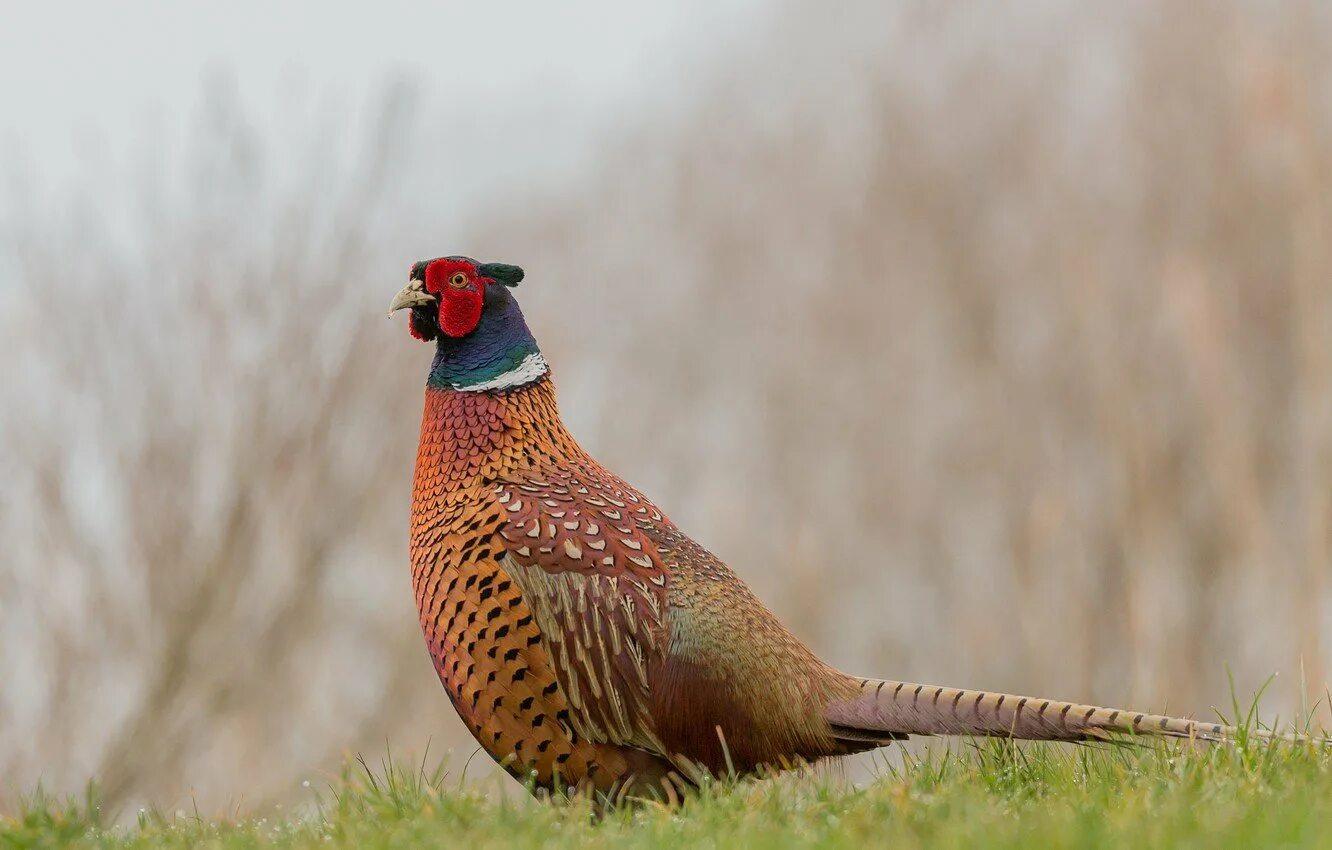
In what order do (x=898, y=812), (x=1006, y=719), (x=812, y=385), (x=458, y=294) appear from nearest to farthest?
(x=898, y=812)
(x=1006, y=719)
(x=458, y=294)
(x=812, y=385)

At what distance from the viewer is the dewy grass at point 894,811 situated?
3383mm

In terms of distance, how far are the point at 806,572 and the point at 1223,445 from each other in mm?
5278

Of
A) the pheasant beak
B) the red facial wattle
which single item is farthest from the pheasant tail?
the pheasant beak

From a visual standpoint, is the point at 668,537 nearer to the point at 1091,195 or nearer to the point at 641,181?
the point at 1091,195

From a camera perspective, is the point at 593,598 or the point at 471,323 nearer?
the point at 593,598

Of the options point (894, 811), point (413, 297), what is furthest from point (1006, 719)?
point (413, 297)

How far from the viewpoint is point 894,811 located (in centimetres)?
388

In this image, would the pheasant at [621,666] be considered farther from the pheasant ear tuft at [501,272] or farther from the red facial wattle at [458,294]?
the pheasant ear tuft at [501,272]

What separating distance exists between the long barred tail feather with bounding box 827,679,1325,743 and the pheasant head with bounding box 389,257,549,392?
1699mm

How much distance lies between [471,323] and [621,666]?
1395mm

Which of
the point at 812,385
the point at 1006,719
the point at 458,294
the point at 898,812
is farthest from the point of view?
the point at 812,385

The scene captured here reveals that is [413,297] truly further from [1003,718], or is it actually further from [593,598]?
[1003,718]

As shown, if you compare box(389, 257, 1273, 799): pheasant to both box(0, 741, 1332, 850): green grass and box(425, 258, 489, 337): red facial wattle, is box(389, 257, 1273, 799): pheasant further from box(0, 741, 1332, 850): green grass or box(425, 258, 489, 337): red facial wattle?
box(425, 258, 489, 337): red facial wattle

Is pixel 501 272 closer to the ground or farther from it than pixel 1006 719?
farther from it
